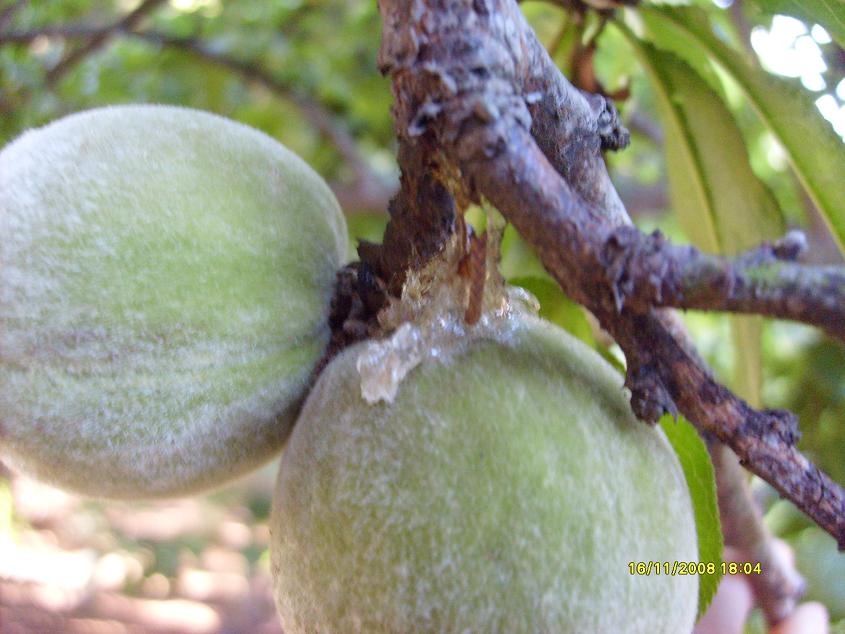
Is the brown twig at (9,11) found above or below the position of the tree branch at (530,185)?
above

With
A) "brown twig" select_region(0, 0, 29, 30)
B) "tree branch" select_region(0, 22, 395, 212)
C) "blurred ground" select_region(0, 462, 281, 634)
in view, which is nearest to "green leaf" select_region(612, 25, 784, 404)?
"tree branch" select_region(0, 22, 395, 212)

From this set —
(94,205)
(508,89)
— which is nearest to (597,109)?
(508,89)

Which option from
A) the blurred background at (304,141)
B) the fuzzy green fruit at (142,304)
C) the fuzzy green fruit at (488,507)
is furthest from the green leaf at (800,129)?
the fuzzy green fruit at (142,304)

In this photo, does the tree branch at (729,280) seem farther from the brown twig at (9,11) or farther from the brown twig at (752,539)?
the brown twig at (9,11)

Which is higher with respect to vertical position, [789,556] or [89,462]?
[789,556]

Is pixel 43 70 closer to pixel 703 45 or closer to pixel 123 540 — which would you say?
pixel 703 45

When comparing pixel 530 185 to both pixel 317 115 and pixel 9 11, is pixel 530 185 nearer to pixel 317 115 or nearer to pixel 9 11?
pixel 9 11

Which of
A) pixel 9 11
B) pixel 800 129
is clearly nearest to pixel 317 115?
pixel 9 11

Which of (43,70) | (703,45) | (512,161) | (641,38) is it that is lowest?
(512,161)

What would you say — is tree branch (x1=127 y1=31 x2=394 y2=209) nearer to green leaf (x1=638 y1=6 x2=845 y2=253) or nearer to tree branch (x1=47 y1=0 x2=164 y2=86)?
tree branch (x1=47 y1=0 x2=164 y2=86)
